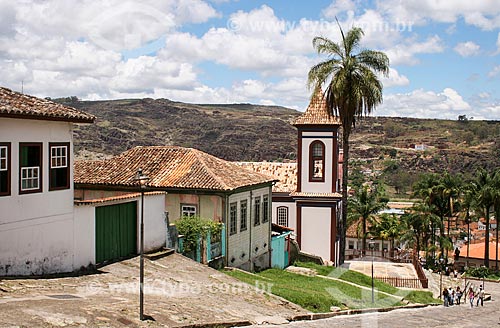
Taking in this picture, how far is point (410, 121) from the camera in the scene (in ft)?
607

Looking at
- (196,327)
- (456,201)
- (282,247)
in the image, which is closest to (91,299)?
(196,327)

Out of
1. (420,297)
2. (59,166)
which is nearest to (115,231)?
(59,166)

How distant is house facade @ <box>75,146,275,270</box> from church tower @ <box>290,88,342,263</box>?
26.6 feet

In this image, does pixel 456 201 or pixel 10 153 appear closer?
pixel 10 153

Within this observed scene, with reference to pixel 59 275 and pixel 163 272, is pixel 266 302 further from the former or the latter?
pixel 59 275

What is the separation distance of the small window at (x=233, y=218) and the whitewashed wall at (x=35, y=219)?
8.97 m

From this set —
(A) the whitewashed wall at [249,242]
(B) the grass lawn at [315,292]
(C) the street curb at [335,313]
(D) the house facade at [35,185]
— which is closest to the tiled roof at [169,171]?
(A) the whitewashed wall at [249,242]

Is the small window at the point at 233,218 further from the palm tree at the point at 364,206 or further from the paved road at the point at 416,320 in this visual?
the palm tree at the point at 364,206

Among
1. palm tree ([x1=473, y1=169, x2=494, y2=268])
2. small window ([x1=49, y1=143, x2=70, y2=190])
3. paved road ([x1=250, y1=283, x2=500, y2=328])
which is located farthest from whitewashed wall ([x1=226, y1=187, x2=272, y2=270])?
palm tree ([x1=473, y1=169, x2=494, y2=268])

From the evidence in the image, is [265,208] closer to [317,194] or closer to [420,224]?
[317,194]

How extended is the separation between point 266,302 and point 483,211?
137 ft

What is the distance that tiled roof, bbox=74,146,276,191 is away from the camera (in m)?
25.6

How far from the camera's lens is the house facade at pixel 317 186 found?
38.5m

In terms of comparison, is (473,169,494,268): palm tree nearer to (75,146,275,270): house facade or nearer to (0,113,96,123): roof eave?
(75,146,275,270): house facade
